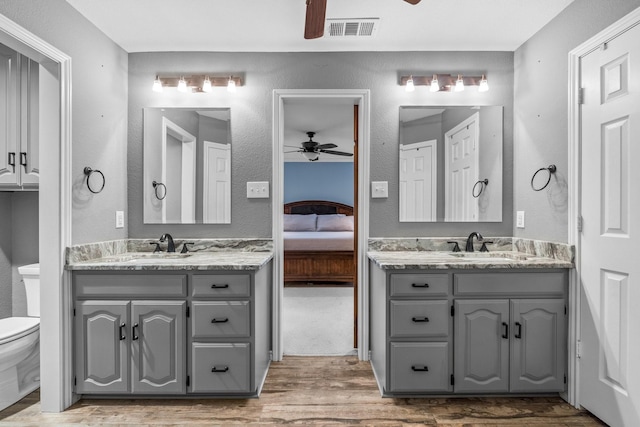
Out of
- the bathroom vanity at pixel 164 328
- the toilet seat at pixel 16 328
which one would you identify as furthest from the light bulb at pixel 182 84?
the toilet seat at pixel 16 328

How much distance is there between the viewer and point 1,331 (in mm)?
2123

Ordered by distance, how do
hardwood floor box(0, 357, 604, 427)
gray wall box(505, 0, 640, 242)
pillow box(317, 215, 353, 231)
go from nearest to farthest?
1. hardwood floor box(0, 357, 604, 427)
2. gray wall box(505, 0, 640, 242)
3. pillow box(317, 215, 353, 231)

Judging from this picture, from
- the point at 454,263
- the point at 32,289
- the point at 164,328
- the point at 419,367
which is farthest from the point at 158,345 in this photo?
the point at 454,263

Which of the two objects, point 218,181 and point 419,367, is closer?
point 419,367

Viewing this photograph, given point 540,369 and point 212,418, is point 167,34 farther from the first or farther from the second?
point 540,369

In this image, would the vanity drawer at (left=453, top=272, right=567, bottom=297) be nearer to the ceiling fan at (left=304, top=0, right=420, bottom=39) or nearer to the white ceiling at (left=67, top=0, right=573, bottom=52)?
the ceiling fan at (left=304, top=0, right=420, bottom=39)

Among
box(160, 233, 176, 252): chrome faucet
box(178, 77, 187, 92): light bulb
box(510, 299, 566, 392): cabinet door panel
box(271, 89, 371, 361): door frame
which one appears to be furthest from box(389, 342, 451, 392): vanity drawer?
box(178, 77, 187, 92): light bulb

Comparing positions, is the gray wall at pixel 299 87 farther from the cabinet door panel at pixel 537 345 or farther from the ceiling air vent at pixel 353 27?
the cabinet door panel at pixel 537 345

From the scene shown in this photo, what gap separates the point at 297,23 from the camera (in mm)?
2375

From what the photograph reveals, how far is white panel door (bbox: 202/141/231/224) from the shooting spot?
2764 mm

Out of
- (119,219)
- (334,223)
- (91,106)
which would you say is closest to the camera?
(91,106)

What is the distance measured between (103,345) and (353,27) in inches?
97.3

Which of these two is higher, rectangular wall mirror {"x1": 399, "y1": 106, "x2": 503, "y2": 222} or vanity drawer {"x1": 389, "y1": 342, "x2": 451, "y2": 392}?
rectangular wall mirror {"x1": 399, "y1": 106, "x2": 503, "y2": 222}

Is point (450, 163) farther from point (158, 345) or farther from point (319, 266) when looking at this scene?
point (319, 266)
